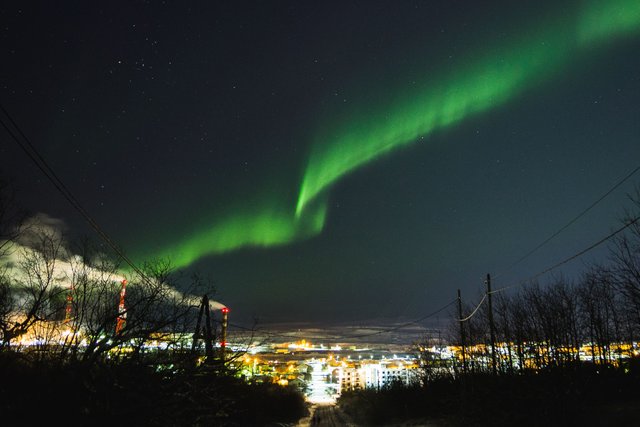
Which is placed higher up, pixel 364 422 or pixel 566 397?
pixel 566 397

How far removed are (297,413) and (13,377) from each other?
59.5m

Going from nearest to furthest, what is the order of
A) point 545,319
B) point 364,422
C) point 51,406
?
point 51,406
point 545,319
point 364,422

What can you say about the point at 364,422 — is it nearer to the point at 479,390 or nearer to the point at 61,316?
the point at 479,390

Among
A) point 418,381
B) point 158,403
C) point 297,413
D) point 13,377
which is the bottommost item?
point 297,413

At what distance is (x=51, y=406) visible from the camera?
6.82 metres

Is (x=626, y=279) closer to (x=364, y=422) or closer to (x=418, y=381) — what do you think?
(x=418, y=381)

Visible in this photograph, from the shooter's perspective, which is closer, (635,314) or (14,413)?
(14,413)

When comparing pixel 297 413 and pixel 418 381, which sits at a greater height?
pixel 418 381

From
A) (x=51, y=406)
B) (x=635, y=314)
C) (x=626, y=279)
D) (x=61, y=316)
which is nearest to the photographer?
(x=51, y=406)

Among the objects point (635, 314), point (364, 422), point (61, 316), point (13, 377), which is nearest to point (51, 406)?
point (13, 377)

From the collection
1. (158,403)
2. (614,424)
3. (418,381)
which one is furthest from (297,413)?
(158,403)

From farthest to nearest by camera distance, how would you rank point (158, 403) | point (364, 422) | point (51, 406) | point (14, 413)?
point (364, 422) → point (158, 403) → point (51, 406) → point (14, 413)

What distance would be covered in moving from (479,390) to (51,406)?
24074mm

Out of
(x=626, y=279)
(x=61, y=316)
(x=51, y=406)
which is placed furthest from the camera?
(x=626, y=279)
